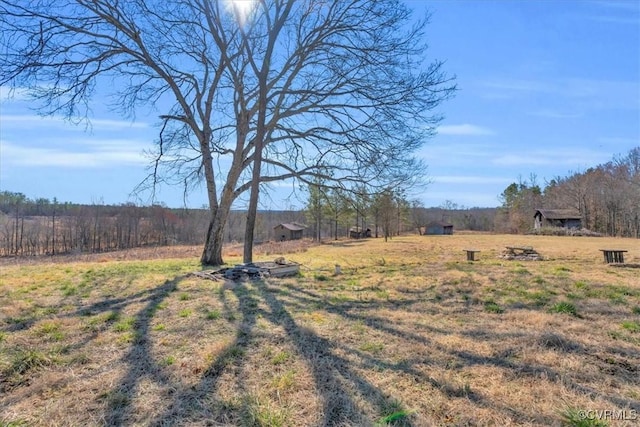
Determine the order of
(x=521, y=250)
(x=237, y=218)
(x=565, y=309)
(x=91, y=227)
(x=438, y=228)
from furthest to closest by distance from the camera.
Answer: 1. (x=438, y=228)
2. (x=91, y=227)
3. (x=237, y=218)
4. (x=521, y=250)
5. (x=565, y=309)

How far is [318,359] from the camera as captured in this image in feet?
11.0

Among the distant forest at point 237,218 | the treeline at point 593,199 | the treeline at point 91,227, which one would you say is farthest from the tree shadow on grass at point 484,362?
the treeline at point 593,199

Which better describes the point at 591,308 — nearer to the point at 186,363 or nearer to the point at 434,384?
the point at 434,384

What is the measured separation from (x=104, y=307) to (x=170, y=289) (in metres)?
1.38

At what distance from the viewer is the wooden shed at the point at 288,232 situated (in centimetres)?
5095

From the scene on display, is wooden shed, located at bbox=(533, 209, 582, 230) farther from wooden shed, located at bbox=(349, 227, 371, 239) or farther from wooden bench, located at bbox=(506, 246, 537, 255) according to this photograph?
wooden bench, located at bbox=(506, 246, 537, 255)

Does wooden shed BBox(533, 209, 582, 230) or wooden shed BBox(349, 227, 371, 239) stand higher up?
wooden shed BBox(533, 209, 582, 230)

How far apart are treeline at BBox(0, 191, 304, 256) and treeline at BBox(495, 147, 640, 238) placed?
3459 centimetres

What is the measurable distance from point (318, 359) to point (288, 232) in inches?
1892

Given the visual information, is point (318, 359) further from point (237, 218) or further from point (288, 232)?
point (288, 232)

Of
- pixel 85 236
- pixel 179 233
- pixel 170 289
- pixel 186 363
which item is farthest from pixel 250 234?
pixel 179 233

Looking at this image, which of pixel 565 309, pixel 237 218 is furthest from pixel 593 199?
pixel 565 309

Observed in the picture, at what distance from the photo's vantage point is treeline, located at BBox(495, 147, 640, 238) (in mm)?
39344

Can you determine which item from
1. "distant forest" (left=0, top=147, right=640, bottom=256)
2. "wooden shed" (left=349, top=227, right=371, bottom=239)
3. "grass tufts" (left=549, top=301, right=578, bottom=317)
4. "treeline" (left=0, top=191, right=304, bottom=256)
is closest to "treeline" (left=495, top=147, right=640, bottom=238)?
"distant forest" (left=0, top=147, right=640, bottom=256)
